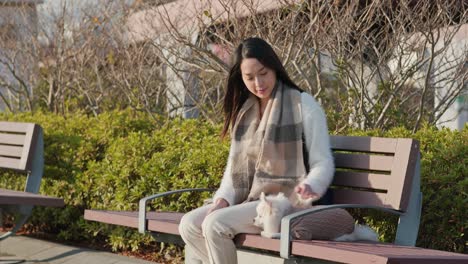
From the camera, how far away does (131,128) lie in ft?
27.2

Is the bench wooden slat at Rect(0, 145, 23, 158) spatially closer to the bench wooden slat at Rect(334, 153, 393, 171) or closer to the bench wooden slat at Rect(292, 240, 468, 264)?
the bench wooden slat at Rect(334, 153, 393, 171)

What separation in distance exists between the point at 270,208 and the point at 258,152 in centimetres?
54

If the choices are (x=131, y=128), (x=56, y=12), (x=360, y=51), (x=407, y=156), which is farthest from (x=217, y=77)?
(x=407, y=156)

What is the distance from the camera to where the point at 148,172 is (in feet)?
21.4

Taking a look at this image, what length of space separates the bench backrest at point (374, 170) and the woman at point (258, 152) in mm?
245

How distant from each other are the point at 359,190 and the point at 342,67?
2.21 metres

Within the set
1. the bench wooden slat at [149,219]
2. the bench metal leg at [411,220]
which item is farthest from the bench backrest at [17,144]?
the bench metal leg at [411,220]

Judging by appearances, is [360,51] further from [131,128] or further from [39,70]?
[39,70]

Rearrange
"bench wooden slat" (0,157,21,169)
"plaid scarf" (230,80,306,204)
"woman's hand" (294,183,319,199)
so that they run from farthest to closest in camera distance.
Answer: "bench wooden slat" (0,157,21,169)
"plaid scarf" (230,80,306,204)
"woman's hand" (294,183,319,199)

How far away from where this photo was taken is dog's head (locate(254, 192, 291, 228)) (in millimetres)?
4320

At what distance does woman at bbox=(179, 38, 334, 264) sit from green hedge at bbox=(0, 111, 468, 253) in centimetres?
66

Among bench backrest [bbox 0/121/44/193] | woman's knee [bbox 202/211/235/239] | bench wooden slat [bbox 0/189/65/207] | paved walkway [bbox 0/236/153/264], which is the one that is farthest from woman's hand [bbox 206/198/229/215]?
bench backrest [bbox 0/121/44/193]

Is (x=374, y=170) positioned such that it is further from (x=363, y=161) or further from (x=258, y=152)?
(x=258, y=152)

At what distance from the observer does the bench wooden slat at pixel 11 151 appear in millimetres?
7499
